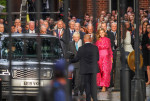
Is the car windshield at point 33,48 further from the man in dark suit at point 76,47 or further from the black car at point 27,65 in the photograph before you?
the man in dark suit at point 76,47

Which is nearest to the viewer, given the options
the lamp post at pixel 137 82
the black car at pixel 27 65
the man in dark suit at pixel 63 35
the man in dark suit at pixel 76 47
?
the man in dark suit at pixel 63 35

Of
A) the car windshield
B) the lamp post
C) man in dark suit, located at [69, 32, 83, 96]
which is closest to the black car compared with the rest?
the car windshield

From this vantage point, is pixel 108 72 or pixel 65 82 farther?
pixel 108 72

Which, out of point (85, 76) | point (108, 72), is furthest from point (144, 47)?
point (85, 76)

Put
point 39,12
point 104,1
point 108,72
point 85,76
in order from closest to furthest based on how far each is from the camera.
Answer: point 39,12 → point 104,1 → point 85,76 → point 108,72

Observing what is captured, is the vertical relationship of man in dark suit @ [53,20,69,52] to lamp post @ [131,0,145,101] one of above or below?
above

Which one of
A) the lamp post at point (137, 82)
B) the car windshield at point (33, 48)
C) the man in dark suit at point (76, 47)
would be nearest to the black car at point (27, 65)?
the car windshield at point (33, 48)

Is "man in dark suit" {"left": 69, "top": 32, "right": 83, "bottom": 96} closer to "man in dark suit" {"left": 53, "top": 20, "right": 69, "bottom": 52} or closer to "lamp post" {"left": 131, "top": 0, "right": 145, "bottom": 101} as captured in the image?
"lamp post" {"left": 131, "top": 0, "right": 145, "bottom": 101}

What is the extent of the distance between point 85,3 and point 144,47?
427 inches

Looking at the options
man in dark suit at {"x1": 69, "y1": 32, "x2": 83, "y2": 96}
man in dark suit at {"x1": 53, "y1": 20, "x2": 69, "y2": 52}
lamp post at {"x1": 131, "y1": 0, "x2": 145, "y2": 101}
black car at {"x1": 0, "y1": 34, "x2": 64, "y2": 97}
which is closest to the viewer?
man in dark suit at {"x1": 53, "y1": 20, "x2": 69, "y2": 52}

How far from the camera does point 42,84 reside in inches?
124

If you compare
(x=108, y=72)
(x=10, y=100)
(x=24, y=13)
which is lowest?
(x=108, y=72)

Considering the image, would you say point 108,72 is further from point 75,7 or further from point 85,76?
point 75,7

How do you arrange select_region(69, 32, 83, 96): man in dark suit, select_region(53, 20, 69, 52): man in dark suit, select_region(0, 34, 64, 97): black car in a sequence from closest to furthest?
select_region(53, 20, 69, 52): man in dark suit
select_region(0, 34, 64, 97): black car
select_region(69, 32, 83, 96): man in dark suit
